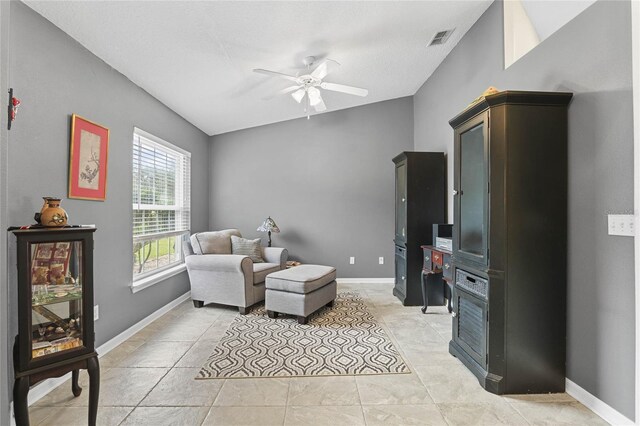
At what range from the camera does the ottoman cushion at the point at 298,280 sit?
331 cm

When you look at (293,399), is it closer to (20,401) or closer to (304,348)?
(304,348)

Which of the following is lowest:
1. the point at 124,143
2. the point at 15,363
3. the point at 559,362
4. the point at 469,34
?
the point at 559,362

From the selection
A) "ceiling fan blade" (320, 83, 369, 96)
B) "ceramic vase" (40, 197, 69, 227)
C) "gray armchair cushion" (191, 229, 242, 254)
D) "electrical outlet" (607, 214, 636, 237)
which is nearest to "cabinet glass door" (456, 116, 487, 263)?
"electrical outlet" (607, 214, 636, 237)

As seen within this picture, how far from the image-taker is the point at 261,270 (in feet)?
12.7

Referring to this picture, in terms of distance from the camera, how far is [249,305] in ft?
12.0

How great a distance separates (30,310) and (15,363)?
10.3 inches

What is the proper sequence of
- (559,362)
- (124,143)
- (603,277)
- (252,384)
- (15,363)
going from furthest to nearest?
(124,143) → (252,384) → (559,362) → (603,277) → (15,363)

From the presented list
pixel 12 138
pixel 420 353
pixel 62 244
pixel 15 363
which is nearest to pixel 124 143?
pixel 12 138

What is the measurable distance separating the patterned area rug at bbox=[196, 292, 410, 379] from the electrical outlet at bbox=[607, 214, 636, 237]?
157 cm

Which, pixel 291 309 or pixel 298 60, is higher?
pixel 298 60

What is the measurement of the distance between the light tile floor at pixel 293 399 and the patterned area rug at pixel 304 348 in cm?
10

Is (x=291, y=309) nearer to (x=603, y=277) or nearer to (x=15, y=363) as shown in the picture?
(x=15, y=363)

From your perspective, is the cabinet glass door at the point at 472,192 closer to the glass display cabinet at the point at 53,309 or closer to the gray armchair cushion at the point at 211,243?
the glass display cabinet at the point at 53,309

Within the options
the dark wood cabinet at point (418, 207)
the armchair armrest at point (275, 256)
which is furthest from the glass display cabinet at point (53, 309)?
A: the dark wood cabinet at point (418, 207)
